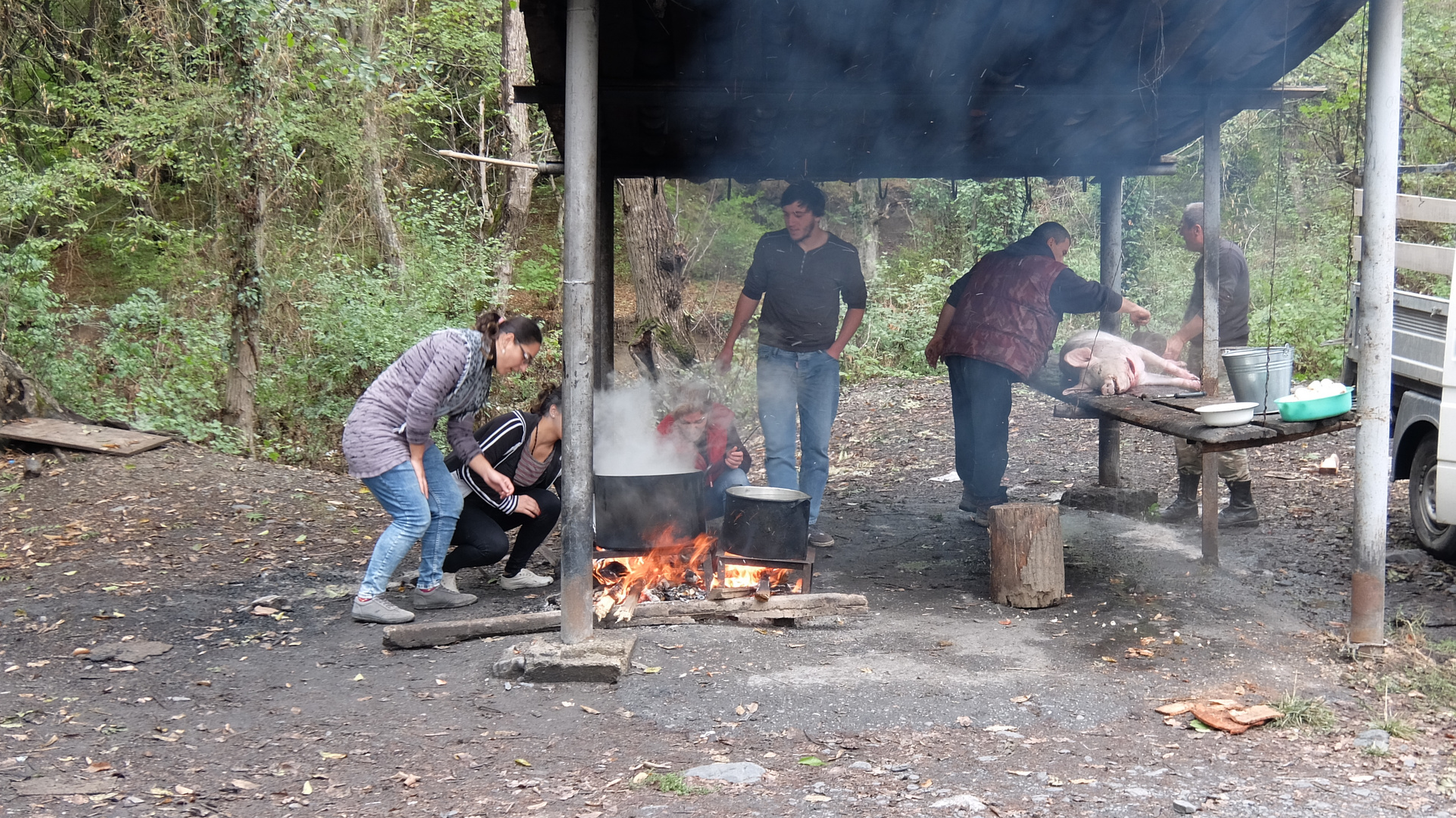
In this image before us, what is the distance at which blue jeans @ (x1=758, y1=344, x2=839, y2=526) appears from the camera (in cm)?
671

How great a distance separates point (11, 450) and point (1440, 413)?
10340 millimetres

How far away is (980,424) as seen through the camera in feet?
23.5

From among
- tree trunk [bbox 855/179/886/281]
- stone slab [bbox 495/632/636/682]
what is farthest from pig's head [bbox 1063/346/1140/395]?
tree trunk [bbox 855/179/886/281]

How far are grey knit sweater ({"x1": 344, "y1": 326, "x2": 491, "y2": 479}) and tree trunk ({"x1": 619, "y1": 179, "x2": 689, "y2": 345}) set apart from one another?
549cm

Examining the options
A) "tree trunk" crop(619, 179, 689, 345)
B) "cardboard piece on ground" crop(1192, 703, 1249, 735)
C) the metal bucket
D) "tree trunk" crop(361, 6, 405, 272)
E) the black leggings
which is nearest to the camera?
"cardboard piece on ground" crop(1192, 703, 1249, 735)

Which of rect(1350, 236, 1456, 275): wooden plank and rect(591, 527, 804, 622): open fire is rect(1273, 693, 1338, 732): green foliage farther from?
rect(1350, 236, 1456, 275): wooden plank

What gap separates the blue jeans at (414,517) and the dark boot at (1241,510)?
528 cm

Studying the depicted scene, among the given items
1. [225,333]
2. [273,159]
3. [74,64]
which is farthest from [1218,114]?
[74,64]

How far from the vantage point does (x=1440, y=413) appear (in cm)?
579

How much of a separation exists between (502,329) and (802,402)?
2.37 meters

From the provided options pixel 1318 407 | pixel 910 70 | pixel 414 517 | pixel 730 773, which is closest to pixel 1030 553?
pixel 1318 407

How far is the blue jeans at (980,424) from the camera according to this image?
23.3 ft

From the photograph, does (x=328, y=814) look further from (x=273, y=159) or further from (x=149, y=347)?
(x=149, y=347)

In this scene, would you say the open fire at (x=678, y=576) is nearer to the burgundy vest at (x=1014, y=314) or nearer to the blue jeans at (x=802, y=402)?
the blue jeans at (x=802, y=402)
